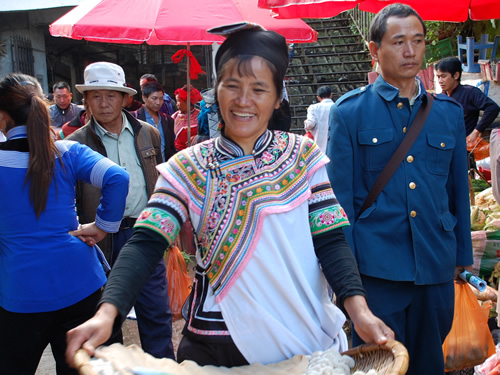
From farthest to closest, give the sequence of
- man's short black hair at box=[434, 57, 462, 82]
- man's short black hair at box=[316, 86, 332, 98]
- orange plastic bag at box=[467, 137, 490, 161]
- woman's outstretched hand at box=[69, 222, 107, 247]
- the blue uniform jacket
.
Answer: man's short black hair at box=[316, 86, 332, 98], orange plastic bag at box=[467, 137, 490, 161], man's short black hair at box=[434, 57, 462, 82], woman's outstretched hand at box=[69, 222, 107, 247], the blue uniform jacket

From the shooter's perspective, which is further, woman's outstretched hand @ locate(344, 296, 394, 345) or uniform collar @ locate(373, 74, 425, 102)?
uniform collar @ locate(373, 74, 425, 102)

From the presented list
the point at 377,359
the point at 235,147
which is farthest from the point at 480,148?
the point at 377,359

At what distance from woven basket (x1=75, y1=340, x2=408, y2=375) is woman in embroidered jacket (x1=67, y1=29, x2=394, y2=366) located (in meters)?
0.05

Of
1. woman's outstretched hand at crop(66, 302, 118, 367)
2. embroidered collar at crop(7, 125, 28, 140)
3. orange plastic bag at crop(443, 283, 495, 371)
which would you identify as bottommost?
orange plastic bag at crop(443, 283, 495, 371)

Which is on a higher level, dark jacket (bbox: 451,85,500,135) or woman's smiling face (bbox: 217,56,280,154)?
woman's smiling face (bbox: 217,56,280,154)

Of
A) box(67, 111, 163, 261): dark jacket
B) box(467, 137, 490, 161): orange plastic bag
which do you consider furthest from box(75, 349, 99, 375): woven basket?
box(467, 137, 490, 161): orange plastic bag

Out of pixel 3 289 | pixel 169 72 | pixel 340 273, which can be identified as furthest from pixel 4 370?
pixel 169 72

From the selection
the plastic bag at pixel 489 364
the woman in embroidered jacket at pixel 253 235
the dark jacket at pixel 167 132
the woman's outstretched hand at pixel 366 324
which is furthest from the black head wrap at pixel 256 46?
the dark jacket at pixel 167 132

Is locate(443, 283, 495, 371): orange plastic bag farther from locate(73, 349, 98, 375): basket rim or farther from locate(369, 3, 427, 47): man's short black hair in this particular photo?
locate(73, 349, 98, 375): basket rim

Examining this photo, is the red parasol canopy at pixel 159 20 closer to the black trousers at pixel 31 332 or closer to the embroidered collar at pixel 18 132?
the embroidered collar at pixel 18 132

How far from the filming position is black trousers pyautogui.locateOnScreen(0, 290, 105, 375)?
108 inches

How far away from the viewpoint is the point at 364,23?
42.2 ft

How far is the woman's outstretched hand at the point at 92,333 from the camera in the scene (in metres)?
1.47

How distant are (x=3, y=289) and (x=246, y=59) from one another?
181 cm
